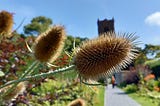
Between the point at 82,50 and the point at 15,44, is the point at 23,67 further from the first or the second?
the point at 82,50

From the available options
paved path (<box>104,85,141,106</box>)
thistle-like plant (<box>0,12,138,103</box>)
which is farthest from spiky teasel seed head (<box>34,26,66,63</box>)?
paved path (<box>104,85,141,106</box>)

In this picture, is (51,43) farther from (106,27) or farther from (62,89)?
(106,27)

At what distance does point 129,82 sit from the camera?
38.2 metres

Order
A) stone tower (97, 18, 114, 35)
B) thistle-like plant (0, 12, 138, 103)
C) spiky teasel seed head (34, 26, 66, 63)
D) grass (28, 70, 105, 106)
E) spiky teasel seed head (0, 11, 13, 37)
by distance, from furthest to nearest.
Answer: stone tower (97, 18, 114, 35) < spiky teasel seed head (0, 11, 13, 37) < grass (28, 70, 105, 106) < spiky teasel seed head (34, 26, 66, 63) < thistle-like plant (0, 12, 138, 103)

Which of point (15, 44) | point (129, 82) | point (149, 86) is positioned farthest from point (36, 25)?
point (15, 44)

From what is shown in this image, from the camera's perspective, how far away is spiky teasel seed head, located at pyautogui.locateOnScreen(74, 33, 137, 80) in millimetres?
2256

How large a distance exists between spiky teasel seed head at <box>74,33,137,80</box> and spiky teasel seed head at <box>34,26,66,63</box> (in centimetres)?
15

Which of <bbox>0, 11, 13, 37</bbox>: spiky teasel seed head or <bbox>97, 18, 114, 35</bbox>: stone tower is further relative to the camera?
<bbox>97, 18, 114, 35</bbox>: stone tower

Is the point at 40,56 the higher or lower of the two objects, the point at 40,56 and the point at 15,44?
the lower

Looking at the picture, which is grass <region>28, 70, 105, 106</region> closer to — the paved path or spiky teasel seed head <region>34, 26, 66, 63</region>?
spiky teasel seed head <region>34, 26, 66, 63</region>

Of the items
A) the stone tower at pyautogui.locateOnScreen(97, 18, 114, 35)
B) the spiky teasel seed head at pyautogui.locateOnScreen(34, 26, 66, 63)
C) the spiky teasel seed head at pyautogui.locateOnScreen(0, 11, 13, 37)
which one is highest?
the stone tower at pyautogui.locateOnScreen(97, 18, 114, 35)

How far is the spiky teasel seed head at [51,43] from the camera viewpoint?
7.79 feet

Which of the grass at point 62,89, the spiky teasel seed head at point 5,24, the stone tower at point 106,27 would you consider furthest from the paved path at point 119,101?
the spiky teasel seed head at point 5,24

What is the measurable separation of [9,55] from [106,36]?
495 cm
